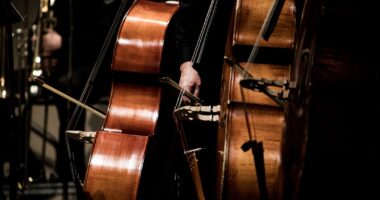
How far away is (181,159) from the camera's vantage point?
299cm

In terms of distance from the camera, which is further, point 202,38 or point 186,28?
point 186,28

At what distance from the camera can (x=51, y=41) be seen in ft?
13.3

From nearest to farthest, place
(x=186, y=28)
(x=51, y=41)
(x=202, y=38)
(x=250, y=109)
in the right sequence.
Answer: (x=250, y=109) < (x=202, y=38) < (x=186, y=28) < (x=51, y=41)

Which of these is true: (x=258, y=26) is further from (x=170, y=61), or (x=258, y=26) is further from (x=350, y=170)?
(x=350, y=170)

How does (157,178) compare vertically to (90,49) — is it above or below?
below

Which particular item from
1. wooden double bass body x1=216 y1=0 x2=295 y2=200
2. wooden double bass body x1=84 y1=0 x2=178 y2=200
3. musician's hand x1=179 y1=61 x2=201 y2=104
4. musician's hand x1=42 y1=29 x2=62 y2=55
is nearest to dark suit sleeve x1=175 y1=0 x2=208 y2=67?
wooden double bass body x1=84 y1=0 x2=178 y2=200

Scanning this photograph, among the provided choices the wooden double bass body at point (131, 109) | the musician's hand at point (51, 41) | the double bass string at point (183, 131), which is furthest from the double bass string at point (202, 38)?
the musician's hand at point (51, 41)

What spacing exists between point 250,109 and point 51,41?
2.36 m

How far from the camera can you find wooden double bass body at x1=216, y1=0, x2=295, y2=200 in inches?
81.4

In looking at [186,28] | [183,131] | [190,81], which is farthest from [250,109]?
[186,28]

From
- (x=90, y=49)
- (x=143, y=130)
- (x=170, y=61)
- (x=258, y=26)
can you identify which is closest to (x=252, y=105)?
(x=258, y=26)

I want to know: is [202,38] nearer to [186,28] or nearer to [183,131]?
[186,28]

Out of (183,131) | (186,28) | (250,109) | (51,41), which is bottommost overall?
(183,131)

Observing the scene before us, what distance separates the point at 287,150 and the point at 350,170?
19 cm
